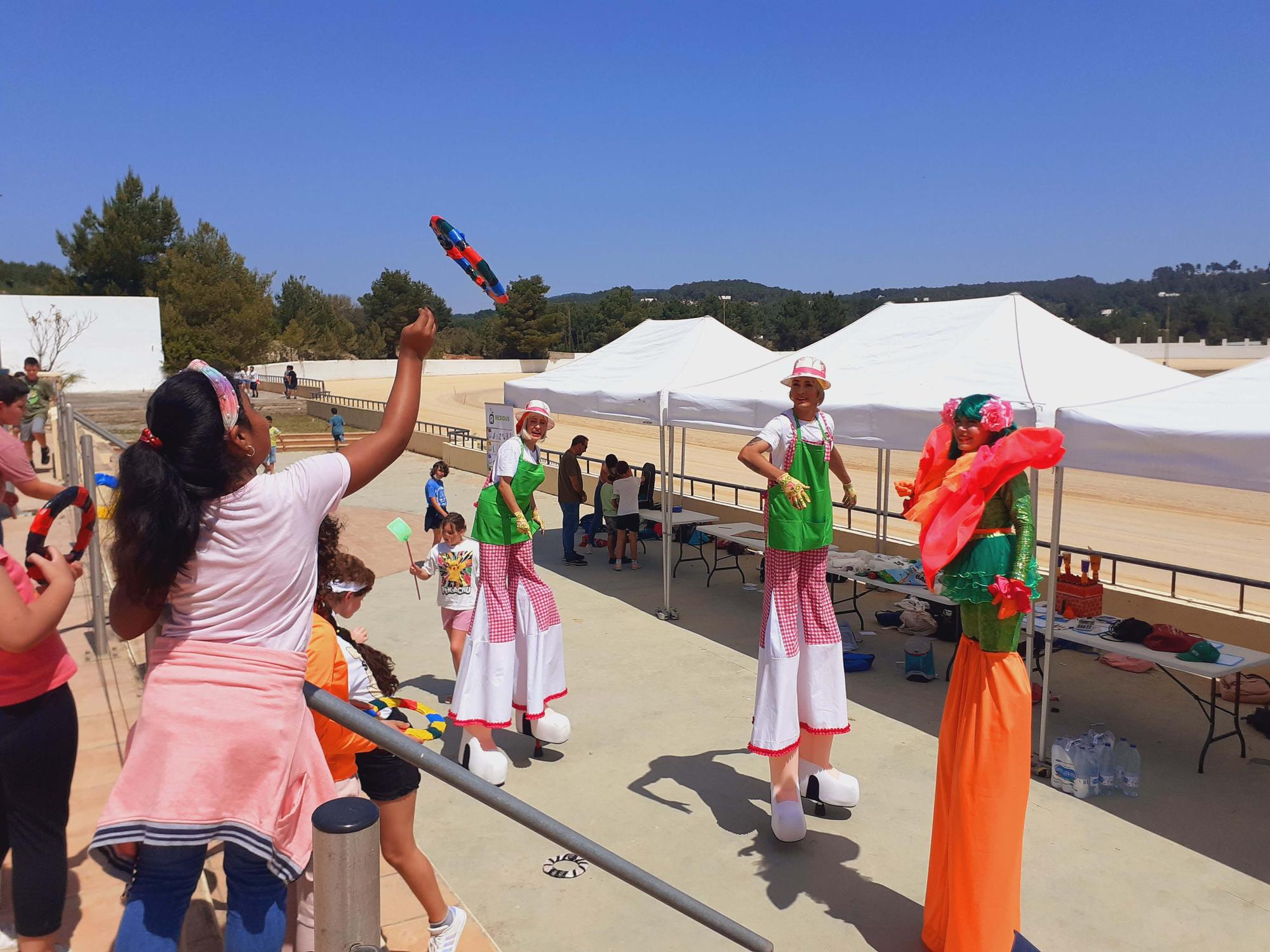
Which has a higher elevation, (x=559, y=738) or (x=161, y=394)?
(x=161, y=394)

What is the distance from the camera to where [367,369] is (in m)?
58.0

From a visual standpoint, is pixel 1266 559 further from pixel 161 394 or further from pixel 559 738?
pixel 161 394

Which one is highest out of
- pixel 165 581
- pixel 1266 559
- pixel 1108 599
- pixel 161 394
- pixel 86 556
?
pixel 161 394

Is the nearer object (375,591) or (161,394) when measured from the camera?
(161,394)

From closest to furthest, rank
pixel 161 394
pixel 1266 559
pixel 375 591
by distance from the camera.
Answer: pixel 161 394 < pixel 375 591 < pixel 1266 559

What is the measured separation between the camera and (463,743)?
562 centimetres

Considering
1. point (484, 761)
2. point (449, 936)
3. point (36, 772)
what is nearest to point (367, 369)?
point (484, 761)

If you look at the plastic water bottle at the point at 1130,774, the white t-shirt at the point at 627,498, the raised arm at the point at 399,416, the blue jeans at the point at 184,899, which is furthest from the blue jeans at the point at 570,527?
the blue jeans at the point at 184,899

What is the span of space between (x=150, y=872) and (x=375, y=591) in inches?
349

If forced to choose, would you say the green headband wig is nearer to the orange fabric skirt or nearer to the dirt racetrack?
the orange fabric skirt

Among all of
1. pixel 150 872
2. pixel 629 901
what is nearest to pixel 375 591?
pixel 629 901

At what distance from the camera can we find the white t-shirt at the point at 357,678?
112 inches

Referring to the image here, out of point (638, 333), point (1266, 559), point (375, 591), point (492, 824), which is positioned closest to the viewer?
point (492, 824)

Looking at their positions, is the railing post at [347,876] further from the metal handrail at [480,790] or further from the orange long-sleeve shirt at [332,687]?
the orange long-sleeve shirt at [332,687]
